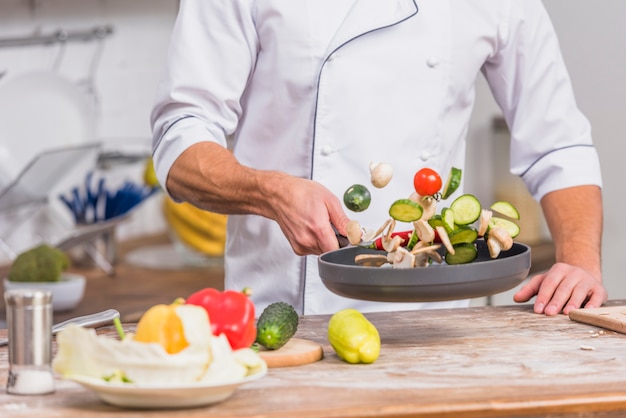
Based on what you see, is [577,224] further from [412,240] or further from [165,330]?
[165,330]

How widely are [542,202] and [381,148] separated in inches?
13.9

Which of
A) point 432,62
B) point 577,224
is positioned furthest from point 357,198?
point 577,224

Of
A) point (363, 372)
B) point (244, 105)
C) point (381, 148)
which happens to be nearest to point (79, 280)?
point (244, 105)

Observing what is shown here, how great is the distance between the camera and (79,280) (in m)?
2.26

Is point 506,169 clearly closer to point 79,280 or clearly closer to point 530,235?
point 530,235

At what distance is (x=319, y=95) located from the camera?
164cm

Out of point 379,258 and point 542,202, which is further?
point 542,202

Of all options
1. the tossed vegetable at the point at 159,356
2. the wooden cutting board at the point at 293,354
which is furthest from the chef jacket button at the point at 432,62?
the tossed vegetable at the point at 159,356

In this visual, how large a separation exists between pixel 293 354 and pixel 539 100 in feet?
2.92

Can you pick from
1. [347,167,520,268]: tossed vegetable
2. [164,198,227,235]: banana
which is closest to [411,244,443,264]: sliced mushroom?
[347,167,520,268]: tossed vegetable

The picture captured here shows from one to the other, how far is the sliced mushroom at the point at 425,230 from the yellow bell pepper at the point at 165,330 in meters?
0.35

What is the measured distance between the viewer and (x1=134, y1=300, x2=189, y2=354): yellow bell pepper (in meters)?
1.02

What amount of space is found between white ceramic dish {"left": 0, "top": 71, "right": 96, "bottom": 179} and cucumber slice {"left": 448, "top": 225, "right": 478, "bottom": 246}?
163 cm

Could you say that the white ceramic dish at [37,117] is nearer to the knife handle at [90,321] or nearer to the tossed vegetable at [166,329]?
the knife handle at [90,321]
